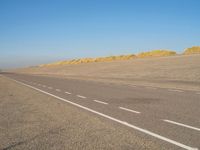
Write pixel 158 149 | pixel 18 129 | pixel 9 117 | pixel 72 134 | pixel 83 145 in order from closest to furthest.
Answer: pixel 158 149, pixel 83 145, pixel 72 134, pixel 18 129, pixel 9 117

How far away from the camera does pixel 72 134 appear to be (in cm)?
657

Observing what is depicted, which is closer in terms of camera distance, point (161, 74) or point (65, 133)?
point (65, 133)

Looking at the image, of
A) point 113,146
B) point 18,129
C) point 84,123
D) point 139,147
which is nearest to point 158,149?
point 139,147

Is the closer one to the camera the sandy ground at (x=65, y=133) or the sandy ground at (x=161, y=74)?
the sandy ground at (x=65, y=133)

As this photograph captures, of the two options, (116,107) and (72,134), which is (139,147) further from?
(116,107)

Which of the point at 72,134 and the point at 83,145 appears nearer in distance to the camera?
the point at 83,145

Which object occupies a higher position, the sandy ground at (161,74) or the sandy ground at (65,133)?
the sandy ground at (65,133)

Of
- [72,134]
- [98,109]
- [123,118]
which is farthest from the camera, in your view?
[98,109]

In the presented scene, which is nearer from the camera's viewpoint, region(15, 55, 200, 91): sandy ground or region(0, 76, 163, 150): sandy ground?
region(0, 76, 163, 150): sandy ground

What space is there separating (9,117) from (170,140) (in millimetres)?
5616

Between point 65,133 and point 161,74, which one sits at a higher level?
point 65,133

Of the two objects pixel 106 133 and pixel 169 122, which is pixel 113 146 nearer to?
pixel 106 133

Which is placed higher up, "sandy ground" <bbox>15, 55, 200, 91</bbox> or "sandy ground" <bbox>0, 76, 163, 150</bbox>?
"sandy ground" <bbox>0, 76, 163, 150</bbox>

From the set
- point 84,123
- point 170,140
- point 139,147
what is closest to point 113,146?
point 139,147
